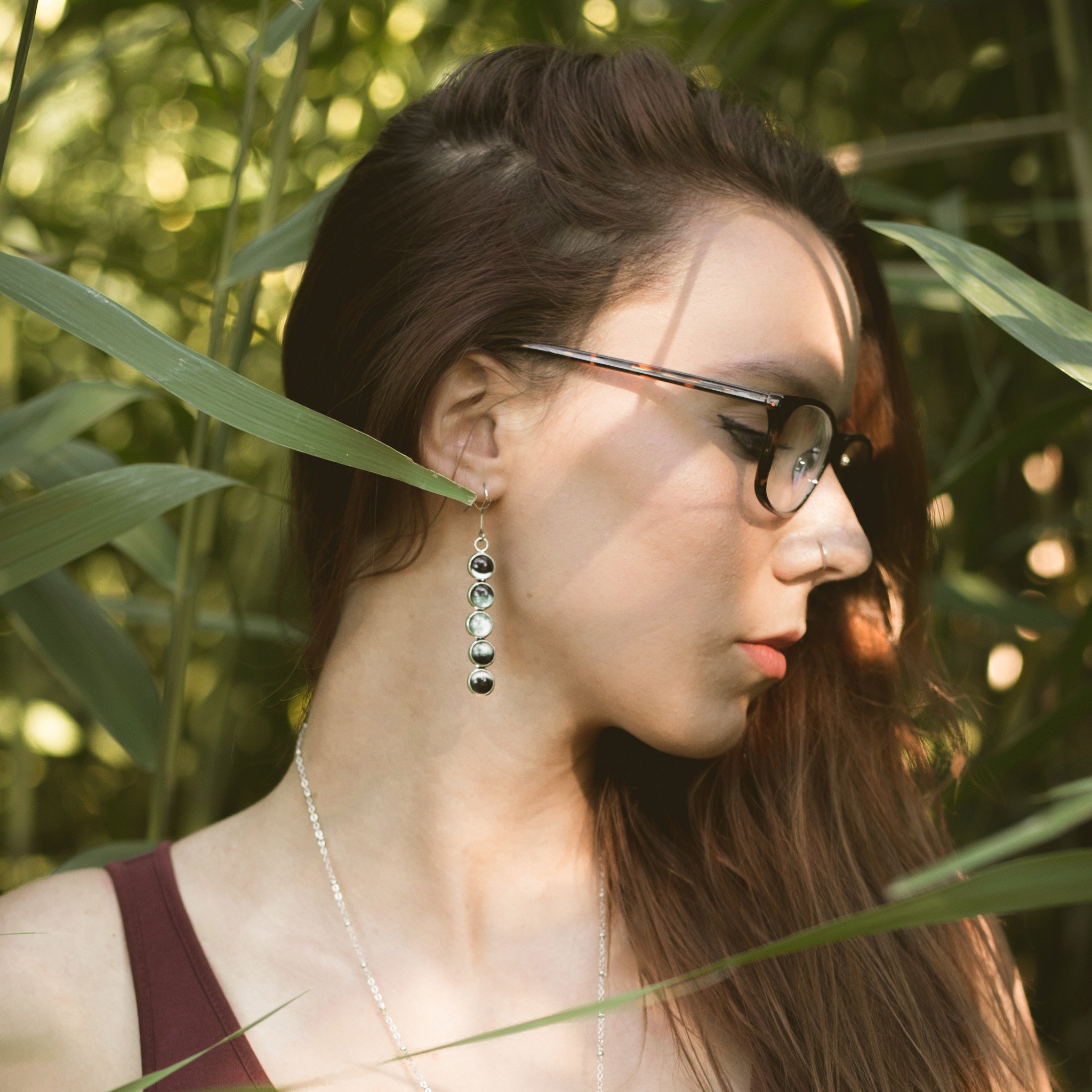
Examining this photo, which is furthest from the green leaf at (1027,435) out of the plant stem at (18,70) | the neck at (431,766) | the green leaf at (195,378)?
the plant stem at (18,70)

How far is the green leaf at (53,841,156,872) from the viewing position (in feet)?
3.64

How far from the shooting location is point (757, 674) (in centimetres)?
96

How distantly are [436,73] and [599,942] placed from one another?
121 cm

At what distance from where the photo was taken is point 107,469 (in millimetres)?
987

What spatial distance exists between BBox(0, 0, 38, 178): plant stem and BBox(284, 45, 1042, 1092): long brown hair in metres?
0.34

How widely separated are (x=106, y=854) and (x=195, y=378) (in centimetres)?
68

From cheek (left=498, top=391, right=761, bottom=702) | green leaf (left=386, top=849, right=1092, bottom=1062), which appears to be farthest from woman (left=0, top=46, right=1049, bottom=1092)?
green leaf (left=386, top=849, right=1092, bottom=1062)

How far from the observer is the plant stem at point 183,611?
3.50ft

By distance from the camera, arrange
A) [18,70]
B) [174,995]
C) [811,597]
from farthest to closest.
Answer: [811,597] → [174,995] → [18,70]

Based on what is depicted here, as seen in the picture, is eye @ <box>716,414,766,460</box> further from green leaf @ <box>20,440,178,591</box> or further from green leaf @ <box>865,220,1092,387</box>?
green leaf @ <box>20,440,178,591</box>

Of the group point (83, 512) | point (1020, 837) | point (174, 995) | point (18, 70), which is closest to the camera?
point (1020, 837)

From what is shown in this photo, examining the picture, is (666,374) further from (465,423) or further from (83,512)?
(83,512)

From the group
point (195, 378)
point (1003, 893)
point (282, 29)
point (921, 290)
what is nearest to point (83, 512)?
point (195, 378)

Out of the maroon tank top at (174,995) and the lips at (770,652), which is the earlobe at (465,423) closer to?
the lips at (770,652)
